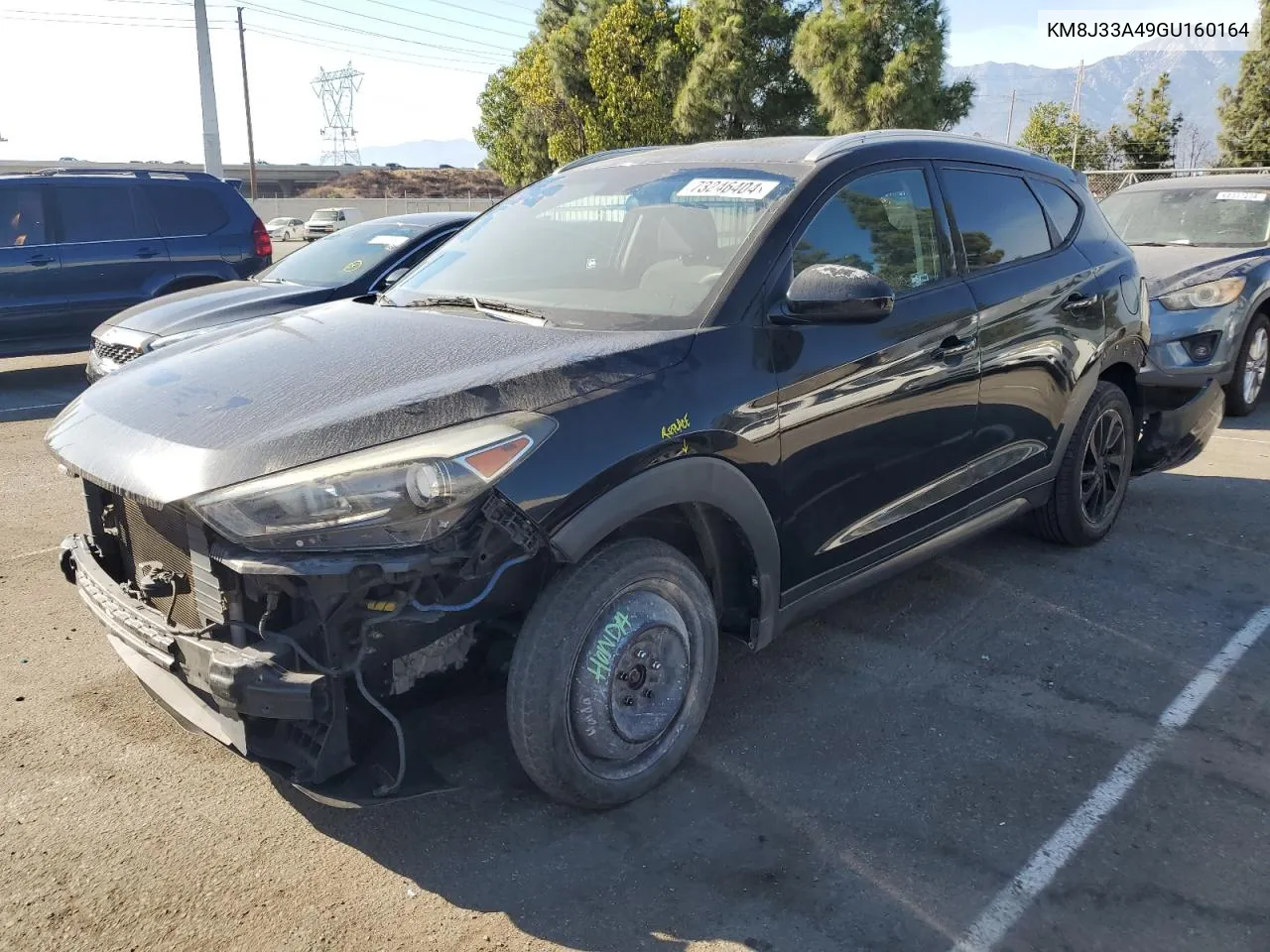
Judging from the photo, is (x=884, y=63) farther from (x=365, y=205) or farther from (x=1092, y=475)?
(x=365, y=205)

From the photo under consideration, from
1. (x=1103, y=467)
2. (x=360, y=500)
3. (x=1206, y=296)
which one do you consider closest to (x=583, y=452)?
(x=360, y=500)

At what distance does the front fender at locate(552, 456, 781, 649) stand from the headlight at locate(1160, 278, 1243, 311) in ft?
19.6

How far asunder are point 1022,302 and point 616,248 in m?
1.76

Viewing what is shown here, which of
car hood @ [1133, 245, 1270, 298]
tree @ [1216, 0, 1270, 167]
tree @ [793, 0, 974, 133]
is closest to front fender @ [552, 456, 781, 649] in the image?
car hood @ [1133, 245, 1270, 298]

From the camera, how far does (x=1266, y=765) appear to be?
10.7ft

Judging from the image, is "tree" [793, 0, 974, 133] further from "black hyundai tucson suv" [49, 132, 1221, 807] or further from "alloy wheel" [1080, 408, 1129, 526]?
"black hyundai tucson suv" [49, 132, 1221, 807]

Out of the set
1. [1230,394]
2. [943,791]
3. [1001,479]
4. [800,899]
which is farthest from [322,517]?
[1230,394]

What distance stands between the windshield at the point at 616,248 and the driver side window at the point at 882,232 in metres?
0.18

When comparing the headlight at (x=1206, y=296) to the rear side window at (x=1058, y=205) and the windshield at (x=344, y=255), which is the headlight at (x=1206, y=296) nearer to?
the rear side window at (x=1058, y=205)

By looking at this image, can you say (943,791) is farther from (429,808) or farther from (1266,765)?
(429,808)

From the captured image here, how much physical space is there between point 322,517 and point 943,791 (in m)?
2.01

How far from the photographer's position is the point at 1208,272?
791 cm

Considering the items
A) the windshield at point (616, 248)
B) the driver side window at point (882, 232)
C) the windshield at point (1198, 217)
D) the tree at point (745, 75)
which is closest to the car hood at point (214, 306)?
the windshield at point (616, 248)

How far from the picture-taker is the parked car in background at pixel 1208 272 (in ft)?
25.2
